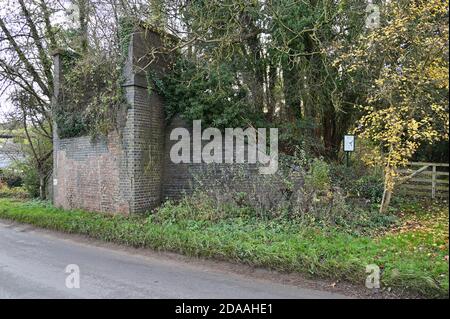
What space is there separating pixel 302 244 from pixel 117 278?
3.22 m

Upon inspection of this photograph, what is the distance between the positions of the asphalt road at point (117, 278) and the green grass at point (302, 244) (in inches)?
15.7

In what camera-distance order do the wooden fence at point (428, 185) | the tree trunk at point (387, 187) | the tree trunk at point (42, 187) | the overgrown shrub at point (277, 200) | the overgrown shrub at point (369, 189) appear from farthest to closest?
the tree trunk at point (42, 187) < the wooden fence at point (428, 185) < the overgrown shrub at point (369, 189) < the tree trunk at point (387, 187) < the overgrown shrub at point (277, 200)

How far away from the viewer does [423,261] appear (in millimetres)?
5215

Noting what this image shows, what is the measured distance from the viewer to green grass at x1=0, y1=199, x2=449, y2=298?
496 cm

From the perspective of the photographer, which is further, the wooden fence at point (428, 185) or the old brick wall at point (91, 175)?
the wooden fence at point (428, 185)

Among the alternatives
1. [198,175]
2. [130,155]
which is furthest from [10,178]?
[198,175]

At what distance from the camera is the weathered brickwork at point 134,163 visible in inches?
364

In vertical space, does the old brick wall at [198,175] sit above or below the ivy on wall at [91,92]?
below

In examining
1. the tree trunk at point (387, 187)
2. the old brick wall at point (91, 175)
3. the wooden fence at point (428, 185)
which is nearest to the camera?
the tree trunk at point (387, 187)

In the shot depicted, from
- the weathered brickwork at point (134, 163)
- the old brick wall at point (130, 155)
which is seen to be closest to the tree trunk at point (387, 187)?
the weathered brickwork at point (134, 163)

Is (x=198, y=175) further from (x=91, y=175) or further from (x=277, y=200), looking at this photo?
(x=91, y=175)

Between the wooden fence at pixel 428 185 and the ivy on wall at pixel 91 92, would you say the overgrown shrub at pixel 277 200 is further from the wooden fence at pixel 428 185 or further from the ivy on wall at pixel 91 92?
the wooden fence at pixel 428 185

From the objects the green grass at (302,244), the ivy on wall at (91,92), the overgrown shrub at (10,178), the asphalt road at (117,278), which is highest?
the ivy on wall at (91,92)

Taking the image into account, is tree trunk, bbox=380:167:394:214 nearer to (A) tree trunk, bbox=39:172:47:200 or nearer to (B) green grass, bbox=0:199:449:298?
(B) green grass, bbox=0:199:449:298
